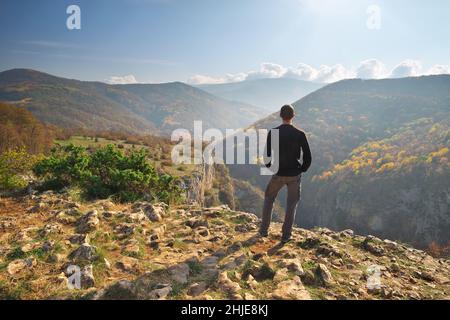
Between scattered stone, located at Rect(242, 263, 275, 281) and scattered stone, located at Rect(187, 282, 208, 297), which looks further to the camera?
scattered stone, located at Rect(242, 263, 275, 281)

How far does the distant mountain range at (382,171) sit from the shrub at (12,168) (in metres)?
67.9

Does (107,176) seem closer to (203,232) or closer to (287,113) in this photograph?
(203,232)

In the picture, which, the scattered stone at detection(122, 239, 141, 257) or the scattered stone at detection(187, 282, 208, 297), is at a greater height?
the scattered stone at detection(122, 239, 141, 257)

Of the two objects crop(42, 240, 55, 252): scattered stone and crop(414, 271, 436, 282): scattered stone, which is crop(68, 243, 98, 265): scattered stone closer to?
crop(42, 240, 55, 252): scattered stone

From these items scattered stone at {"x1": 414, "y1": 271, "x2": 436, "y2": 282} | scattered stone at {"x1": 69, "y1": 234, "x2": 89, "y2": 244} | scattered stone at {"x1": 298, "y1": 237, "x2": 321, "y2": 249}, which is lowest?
scattered stone at {"x1": 414, "y1": 271, "x2": 436, "y2": 282}

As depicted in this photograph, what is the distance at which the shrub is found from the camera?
9297 mm

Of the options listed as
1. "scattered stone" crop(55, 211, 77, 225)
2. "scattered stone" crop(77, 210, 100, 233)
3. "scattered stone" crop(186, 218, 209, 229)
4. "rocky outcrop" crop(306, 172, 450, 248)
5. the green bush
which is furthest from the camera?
"rocky outcrop" crop(306, 172, 450, 248)

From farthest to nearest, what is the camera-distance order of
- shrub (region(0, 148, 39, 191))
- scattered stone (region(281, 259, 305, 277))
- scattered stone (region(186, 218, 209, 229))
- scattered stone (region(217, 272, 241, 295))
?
1. shrub (region(0, 148, 39, 191))
2. scattered stone (region(186, 218, 209, 229))
3. scattered stone (region(281, 259, 305, 277))
4. scattered stone (region(217, 272, 241, 295))

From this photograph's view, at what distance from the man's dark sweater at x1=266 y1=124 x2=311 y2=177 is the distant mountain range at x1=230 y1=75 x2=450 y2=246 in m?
64.7

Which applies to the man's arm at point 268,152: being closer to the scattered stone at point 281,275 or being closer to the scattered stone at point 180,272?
the scattered stone at point 281,275

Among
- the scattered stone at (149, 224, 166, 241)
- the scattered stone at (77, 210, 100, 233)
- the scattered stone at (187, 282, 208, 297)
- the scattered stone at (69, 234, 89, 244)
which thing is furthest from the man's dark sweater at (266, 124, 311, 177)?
the scattered stone at (77, 210, 100, 233)

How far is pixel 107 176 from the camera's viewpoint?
35.0 ft

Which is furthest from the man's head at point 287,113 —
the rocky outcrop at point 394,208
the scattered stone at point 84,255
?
the rocky outcrop at point 394,208

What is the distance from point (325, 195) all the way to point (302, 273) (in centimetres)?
9896
